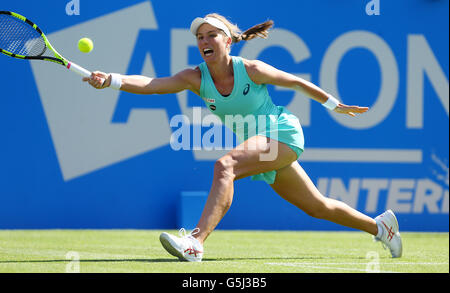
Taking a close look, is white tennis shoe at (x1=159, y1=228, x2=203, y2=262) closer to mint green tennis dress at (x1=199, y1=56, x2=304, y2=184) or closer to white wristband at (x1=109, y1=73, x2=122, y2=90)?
mint green tennis dress at (x1=199, y1=56, x2=304, y2=184)

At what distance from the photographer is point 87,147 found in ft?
23.9

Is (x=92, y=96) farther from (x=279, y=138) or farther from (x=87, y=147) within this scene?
(x=279, y=138)

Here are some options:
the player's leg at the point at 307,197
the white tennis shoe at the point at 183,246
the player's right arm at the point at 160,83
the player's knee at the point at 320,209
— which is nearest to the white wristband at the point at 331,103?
the player's leg at the point at 307,197

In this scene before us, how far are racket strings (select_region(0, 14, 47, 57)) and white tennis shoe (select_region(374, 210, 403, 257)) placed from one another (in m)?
2.49

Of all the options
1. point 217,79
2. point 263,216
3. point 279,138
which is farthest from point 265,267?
point 263,216

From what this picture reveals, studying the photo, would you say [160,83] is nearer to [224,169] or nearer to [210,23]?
[210,23]

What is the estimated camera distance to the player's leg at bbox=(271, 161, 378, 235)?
14.7 ft

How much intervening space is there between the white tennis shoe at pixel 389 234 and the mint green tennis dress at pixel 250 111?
0.88 m

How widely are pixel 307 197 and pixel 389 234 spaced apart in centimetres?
70

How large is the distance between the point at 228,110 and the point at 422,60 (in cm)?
395

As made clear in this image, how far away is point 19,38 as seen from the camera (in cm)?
473

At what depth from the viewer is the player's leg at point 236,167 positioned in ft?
13.2
